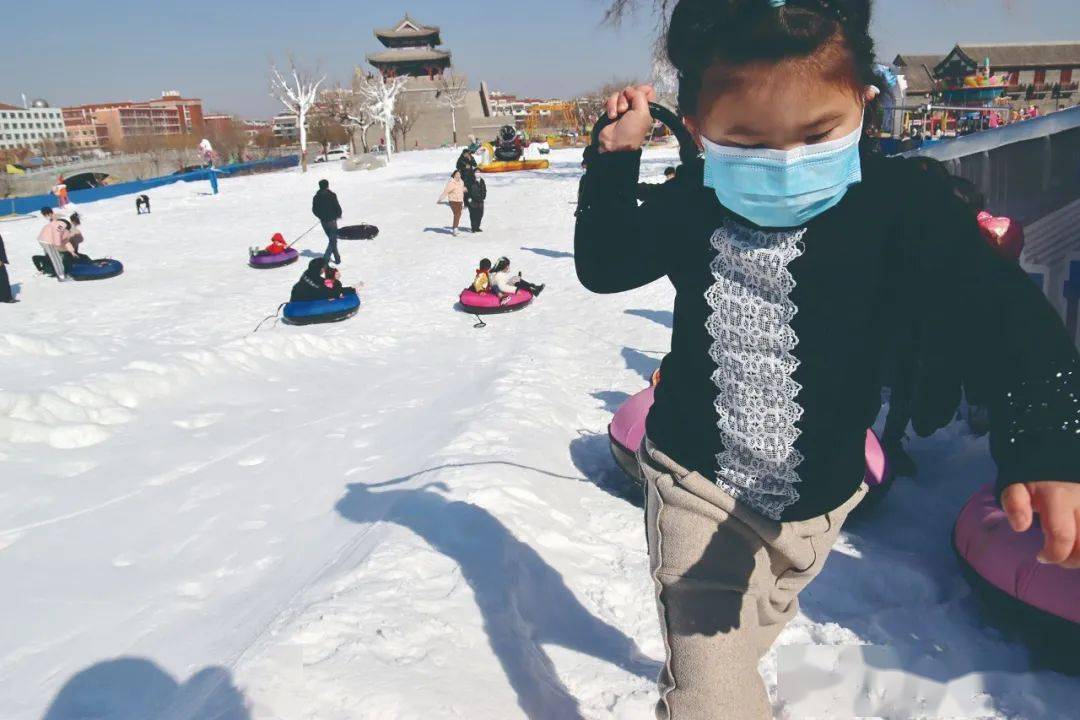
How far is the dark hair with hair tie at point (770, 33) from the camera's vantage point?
1354 mm

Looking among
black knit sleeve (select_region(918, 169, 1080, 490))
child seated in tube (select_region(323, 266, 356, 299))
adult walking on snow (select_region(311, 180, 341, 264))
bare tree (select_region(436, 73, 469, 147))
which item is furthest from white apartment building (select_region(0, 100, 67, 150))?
black knit sleeve (select_region(918, 169, 1080, 490))

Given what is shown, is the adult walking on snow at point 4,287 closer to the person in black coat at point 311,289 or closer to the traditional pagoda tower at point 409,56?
the person in black coat at point 311,289

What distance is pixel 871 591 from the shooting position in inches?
144

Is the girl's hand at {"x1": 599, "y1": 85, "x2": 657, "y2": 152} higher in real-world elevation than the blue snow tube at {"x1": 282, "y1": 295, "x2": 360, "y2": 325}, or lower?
higher

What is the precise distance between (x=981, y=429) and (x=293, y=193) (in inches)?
1000

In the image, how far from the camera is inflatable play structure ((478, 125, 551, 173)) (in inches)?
1213

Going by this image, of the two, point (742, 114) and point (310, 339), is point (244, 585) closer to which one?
point (742, 114)

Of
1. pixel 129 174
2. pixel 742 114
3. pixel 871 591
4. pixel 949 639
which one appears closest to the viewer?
→ pixel 742 114

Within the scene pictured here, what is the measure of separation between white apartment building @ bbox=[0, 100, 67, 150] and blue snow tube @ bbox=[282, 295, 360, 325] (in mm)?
163096

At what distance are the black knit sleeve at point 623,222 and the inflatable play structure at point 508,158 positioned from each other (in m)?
29.9

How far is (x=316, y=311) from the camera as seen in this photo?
33.8 ft

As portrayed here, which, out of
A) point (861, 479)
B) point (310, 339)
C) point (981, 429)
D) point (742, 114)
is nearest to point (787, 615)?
point (861, 479)

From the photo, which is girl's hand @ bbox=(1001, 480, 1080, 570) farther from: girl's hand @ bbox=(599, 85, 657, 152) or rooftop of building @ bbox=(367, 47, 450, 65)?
rooftop of building @ bbox=(367, 47, 450, 65)

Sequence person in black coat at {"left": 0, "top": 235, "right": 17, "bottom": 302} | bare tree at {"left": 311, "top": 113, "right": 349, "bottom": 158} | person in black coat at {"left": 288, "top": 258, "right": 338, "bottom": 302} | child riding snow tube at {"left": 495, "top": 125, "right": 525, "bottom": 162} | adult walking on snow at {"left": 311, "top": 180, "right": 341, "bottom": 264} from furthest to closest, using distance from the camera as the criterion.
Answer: bare tree at {"left": 311, "top": 113, "right": 349, "bottom": 158}
child riding snow tube at {"left": 495, "top": 125, "right": 525, "bottom": 162}
adult walking on snow at {"left": 311, "top": 180, "right": 341, "bottom": 264}
person in black coat at {"left": 0, "top": 235, "right": 17, "bottom": 302}
person in black coat at {"left": 288, "top": 258, "right": 338, "bottom": 302}
